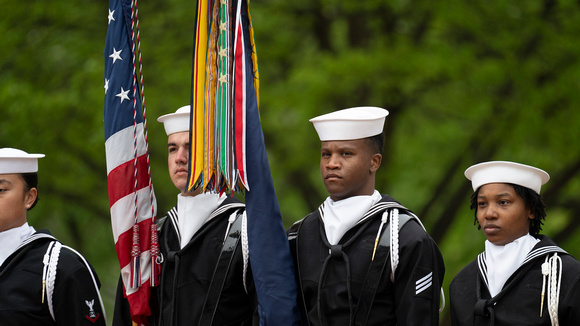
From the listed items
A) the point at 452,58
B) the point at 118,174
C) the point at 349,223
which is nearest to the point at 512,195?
the point at 349,223

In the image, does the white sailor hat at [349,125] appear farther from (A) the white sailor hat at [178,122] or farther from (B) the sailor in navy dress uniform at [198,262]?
(A) the white sailor hat at [178,122]

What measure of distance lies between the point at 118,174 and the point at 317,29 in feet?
17.6

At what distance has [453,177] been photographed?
32.9 feet

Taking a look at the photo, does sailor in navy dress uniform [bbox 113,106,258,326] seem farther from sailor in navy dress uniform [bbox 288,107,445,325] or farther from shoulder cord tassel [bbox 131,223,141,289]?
sailor in navy dress uniform [bbox 288,107,445,325]

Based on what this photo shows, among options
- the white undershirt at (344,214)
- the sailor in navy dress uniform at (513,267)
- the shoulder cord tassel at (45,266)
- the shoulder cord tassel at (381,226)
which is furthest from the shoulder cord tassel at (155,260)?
the sailor in navy dress uniform at (513,267)

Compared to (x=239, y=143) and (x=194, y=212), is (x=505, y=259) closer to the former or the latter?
(x=239, y=143)

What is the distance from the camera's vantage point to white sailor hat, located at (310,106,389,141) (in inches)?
187

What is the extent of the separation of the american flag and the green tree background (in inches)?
154

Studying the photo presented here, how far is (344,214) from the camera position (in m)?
4.75

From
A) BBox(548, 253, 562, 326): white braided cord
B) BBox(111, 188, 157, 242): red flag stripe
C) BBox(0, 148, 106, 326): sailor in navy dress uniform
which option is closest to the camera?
BBox(548, 253, 562, 326): white braided cord

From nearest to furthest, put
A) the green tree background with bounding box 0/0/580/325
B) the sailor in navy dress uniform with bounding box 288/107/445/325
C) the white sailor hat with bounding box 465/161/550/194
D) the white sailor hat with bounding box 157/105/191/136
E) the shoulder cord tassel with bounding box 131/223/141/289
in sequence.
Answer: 1. the sailor in navy dress uniform with bounding box 288/107/445/325
2. the white sailor hat with bounding box 465/161/550/194
3. the shoulder cord tassel with bounding box 131/223/141/289
4. the white sailor hat with bounding box 157/105/191/136
5. the green tree background with bounding box 0/0/580/325

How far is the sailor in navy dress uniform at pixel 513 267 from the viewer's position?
4.43m

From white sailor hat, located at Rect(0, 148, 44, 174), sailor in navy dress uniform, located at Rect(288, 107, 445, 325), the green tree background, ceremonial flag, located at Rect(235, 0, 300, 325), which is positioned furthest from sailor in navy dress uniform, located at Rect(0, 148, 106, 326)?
the green tree background

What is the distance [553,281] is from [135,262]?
7.49 ft
